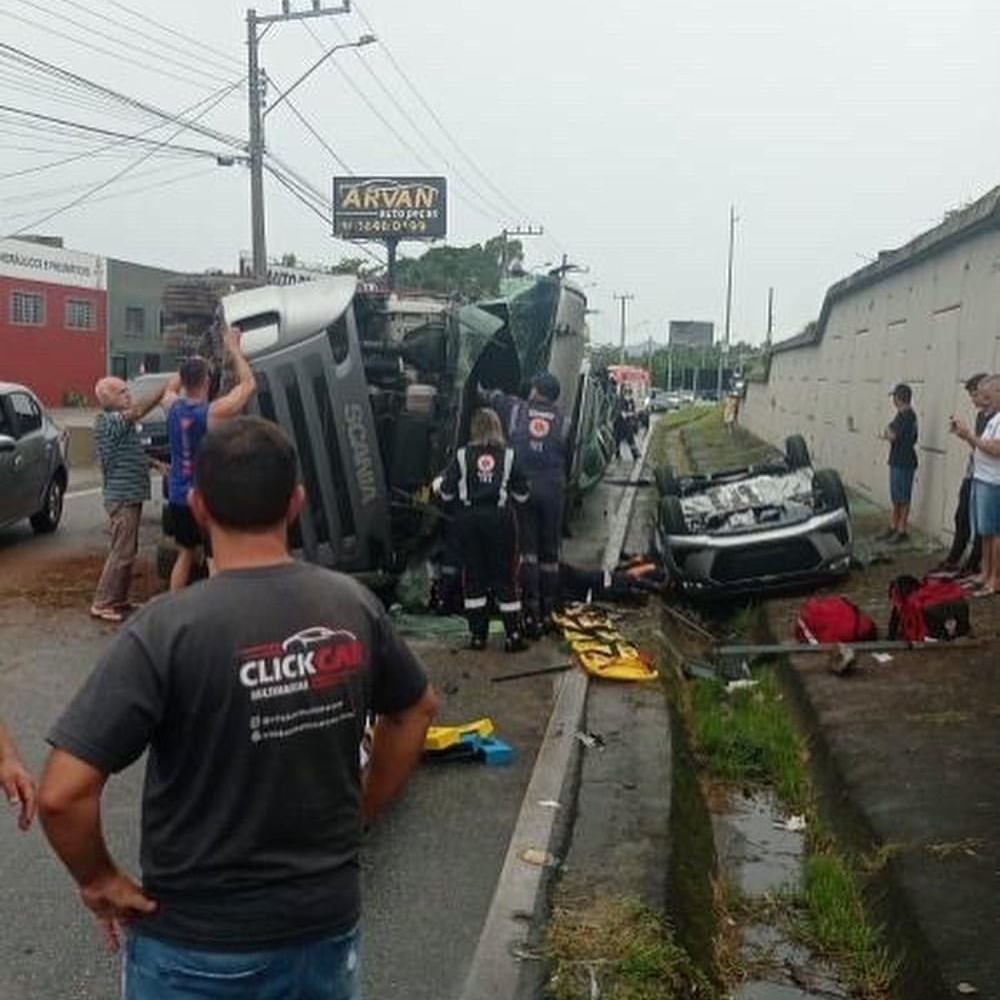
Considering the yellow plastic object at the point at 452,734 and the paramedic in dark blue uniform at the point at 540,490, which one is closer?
the yellow plastic object at the point at 452,734

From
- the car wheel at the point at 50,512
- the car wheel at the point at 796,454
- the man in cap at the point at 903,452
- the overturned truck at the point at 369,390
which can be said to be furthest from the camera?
the car wheel at the point at 50,512

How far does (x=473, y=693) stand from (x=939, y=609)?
117 inches

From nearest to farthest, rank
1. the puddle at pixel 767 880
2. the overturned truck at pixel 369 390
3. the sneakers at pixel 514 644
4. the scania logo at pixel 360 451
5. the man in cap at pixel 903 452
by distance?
the puddle at pixel 767 880, the sneakers at pixel 514 644, the overturned truck at pixel 369 390, the scania logo at pixel 360 451, the man in cap at pixel 903 452

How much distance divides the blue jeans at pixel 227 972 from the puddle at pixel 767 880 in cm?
257

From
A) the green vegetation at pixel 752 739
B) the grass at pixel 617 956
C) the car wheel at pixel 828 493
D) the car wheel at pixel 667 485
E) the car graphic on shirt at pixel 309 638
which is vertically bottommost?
the green vegetation at pixel 752 739

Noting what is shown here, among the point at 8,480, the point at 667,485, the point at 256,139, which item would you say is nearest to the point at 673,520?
the point at 667,485

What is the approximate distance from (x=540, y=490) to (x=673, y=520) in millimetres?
1710

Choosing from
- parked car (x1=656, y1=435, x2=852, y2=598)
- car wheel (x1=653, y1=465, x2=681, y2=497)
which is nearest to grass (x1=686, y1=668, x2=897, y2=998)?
parked car (x1=656, y1=435, x2=852, y2=598)

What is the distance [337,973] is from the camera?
7.96 ft

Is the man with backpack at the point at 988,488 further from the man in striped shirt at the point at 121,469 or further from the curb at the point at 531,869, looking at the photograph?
the man in striped shirt at the point at 121,469

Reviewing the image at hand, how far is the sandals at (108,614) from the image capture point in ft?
29.9

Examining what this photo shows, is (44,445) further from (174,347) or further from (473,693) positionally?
(473,693)

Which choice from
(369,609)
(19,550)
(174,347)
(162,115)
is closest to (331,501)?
(19,550)

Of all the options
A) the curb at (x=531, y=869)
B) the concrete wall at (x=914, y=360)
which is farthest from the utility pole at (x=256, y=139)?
the curb at (x=531, y=869)
